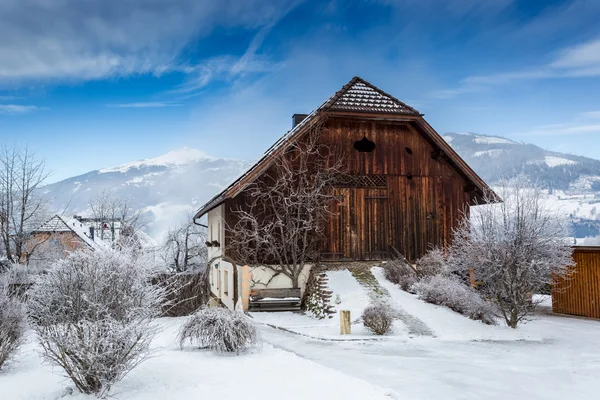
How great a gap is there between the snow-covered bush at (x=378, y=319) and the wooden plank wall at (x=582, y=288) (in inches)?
336

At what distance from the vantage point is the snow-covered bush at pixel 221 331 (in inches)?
459

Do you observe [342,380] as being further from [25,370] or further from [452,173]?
[452,173]

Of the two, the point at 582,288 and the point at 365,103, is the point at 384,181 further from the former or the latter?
the point at 582,288

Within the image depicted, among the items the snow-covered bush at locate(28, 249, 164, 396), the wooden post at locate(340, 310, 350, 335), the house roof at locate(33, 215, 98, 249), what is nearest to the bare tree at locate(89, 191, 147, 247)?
the house roof at locate(33, 215, 98, 249)

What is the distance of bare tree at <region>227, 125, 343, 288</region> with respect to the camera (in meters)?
20.8

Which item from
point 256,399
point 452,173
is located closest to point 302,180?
point 452,173

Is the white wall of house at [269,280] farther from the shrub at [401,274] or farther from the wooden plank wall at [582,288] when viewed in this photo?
the wooden plank wall at [582,288]

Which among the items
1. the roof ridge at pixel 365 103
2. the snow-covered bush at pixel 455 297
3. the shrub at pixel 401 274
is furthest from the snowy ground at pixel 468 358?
the roof ridge at pixel 365 103

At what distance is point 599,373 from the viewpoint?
1130 cm

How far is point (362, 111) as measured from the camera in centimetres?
2127

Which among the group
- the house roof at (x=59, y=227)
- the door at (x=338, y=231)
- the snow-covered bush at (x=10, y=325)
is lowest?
the snow-covered bush at (x=10, y=325)

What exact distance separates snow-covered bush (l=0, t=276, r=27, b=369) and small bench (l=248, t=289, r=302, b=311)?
32.3 ft

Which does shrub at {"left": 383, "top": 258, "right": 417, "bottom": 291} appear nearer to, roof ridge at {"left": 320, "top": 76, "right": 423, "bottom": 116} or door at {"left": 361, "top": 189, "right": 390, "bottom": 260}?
door at {"left": 361, "top": 189, "right": 390, "bottom": 260}

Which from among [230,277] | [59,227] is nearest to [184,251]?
[59,227]
